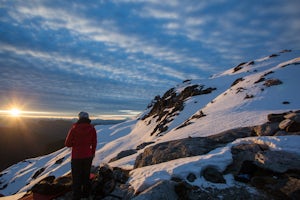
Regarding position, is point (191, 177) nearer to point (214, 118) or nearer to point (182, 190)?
point (182, 190)

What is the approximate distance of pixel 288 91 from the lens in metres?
26.7

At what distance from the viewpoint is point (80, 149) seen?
9.27 meters

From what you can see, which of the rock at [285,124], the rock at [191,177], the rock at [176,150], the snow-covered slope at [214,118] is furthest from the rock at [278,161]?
the rock at [285,124]

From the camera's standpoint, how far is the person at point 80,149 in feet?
30.3

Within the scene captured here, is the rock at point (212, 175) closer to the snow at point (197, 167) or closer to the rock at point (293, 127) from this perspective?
the snow at point (197, 167)

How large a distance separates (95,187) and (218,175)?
15.2 feet

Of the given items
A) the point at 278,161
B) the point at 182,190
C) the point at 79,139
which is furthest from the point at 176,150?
the point at 79,139

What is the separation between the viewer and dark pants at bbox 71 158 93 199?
30.3 ft

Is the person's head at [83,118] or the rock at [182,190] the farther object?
the person's head at [83,118]

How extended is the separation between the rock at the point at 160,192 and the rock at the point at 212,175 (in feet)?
5.03

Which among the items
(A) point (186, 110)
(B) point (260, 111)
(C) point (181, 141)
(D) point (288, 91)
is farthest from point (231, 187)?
(A) point (186, 110)

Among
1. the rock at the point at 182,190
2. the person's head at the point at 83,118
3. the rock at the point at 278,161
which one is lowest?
the rock at the point at 182,190

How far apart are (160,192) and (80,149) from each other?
332 centimetres

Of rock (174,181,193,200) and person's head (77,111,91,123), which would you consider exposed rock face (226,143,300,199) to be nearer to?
rock (174,181,193,200)
